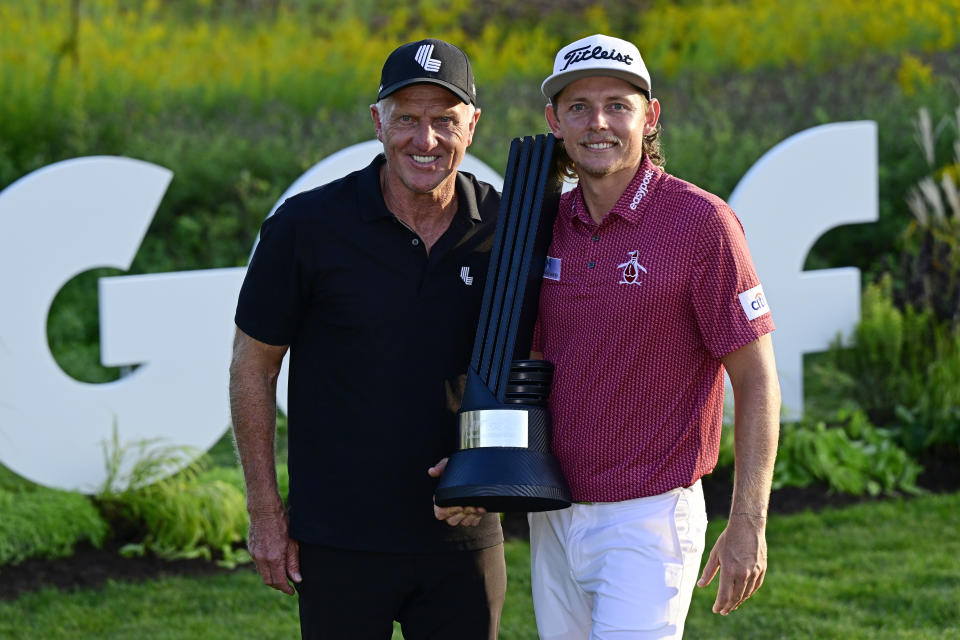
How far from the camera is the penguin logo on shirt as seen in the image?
338 cm

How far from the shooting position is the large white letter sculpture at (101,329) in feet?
20.6

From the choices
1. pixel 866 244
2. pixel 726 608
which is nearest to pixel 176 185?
pixel 866 244

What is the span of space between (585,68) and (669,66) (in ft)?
32.0

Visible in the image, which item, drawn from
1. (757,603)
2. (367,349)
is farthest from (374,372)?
(757,603)

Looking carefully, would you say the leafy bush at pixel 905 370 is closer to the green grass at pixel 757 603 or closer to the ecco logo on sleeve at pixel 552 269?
the green grass at pixel 757 603

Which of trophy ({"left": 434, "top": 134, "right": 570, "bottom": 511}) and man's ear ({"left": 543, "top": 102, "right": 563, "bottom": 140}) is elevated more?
man's ear ({"left": 543, "top": 102, "right": 563, "bottom": 140})

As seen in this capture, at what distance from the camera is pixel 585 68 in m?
3.42

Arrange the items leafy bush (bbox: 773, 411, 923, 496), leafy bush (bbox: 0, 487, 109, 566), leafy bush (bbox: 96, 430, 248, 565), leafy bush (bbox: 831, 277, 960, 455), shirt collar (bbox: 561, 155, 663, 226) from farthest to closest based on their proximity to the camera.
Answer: leafy bush (bbox: 831, 277, 960, 455)
leafy bush (bbox: 773, 411, 923, 496)
leafy bush (bbox: 96, 430, 248, 565)
leafy bush (bbox: 0, 487, 109, 566)
shirt collar (bbox: 561, 155, 663, 226)

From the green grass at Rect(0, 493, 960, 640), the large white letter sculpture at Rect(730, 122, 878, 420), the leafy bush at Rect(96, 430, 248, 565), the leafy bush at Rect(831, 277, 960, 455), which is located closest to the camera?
the green grass at Rect(0, 493, 960, 640)

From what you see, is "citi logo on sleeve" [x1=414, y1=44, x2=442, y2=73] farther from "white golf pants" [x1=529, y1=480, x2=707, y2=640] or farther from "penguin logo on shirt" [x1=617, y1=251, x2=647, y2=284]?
"white golf pants" [x1=529, y1=480, x2=707, y2=640]

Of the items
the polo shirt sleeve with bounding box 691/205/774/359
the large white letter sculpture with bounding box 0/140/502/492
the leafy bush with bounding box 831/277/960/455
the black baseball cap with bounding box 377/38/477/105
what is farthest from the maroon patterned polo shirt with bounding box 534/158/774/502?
the leafy bush with bounding box 831/277/960/455

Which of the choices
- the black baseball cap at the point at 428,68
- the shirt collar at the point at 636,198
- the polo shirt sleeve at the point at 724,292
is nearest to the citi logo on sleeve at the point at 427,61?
the black baseball cap at the point at 428,68

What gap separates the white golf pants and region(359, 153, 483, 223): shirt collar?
2.96 feet

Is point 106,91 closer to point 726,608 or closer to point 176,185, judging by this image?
point 176,185
